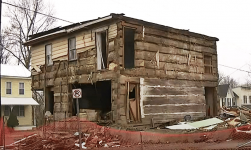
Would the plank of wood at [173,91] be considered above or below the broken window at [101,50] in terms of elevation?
below

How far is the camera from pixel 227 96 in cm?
6612

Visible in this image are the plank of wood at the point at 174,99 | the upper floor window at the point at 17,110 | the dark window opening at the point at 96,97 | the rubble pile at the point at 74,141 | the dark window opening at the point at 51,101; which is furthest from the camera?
the upper floor window at the point at 17,110

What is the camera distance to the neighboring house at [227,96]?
64625mm

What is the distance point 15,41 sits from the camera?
40.5m

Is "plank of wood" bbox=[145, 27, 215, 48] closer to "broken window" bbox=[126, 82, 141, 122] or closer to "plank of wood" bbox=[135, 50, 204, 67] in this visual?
"plank of wood" bbox=[135, 50, 204, 67]

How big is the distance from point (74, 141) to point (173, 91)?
8206mm

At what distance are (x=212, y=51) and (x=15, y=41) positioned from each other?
2621cm

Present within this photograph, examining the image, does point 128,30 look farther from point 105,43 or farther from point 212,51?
point 212,51

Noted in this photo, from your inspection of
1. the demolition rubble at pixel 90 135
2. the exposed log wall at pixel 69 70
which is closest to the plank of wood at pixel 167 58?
the exposed log wall at pixel 69 70

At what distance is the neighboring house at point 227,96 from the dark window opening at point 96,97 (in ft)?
150

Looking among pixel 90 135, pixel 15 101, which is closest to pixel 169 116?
A: pixel 90 135

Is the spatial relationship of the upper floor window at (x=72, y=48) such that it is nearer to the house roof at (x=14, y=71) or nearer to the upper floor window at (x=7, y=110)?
the house roof at (x=14, y=71)

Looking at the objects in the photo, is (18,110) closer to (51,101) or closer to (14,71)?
(14,71)

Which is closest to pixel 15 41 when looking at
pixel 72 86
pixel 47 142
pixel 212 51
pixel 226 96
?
pixel 72 86
